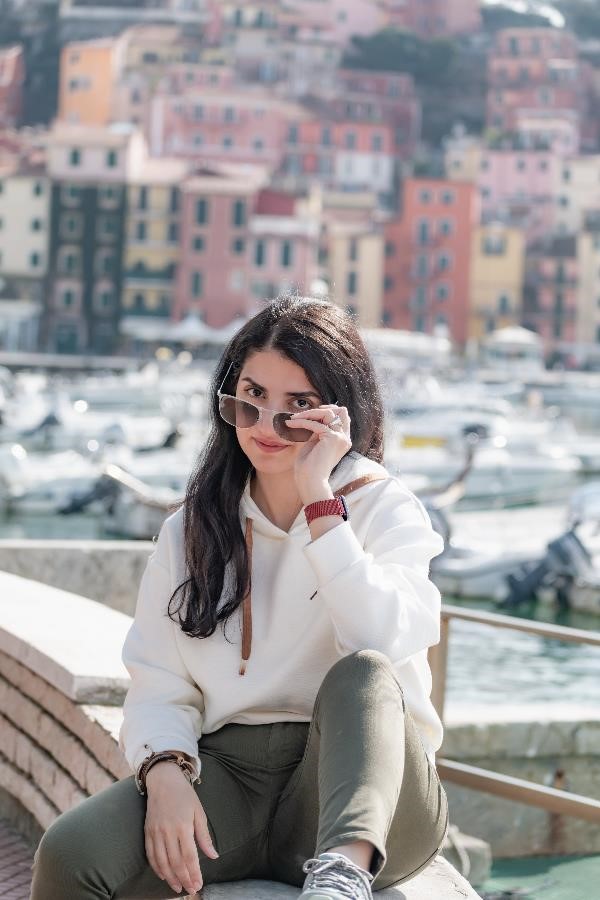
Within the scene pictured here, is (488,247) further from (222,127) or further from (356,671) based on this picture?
(356,671)

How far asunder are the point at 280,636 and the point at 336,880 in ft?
1.45

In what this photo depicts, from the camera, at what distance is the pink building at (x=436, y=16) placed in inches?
3644

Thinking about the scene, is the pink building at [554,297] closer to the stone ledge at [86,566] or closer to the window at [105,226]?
the window at [105,226]

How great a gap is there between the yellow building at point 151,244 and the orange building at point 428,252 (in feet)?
31.1

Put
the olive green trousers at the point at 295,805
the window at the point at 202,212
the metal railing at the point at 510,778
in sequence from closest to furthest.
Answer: the olive green trousers at the point at 295,805, the metal railing at the point at 510,778, the window at the point at 202,212

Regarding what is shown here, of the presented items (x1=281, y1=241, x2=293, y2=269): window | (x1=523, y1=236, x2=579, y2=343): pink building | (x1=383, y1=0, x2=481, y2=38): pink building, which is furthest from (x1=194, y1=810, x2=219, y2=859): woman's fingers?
(x1=383, y1=0, x2=481, y2=38): pink building

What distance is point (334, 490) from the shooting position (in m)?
2.09

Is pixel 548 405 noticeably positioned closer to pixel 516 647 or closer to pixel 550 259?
pixel 550 259

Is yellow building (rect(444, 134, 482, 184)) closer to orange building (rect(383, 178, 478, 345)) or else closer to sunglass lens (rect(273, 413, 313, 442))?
orange building (rect(383, 178, 478, 345))

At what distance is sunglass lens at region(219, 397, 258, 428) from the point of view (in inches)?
83.4

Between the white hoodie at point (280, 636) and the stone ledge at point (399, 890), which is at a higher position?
the white hoodie at point (280, 636)

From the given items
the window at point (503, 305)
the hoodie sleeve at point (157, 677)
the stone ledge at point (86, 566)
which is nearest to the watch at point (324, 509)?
the hoodie sleeve at point (157, 677)

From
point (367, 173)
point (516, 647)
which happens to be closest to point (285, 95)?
point (367, 173)

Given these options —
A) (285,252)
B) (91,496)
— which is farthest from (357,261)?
(91,496)
